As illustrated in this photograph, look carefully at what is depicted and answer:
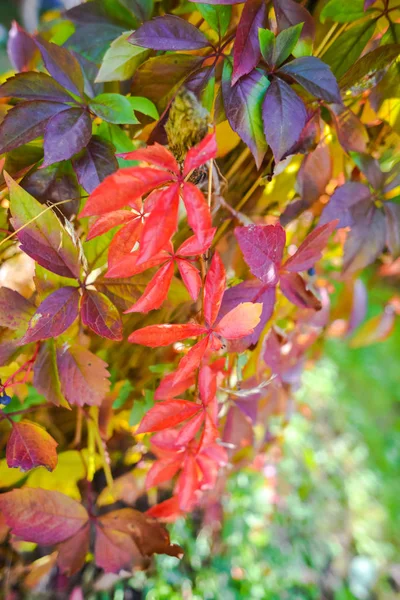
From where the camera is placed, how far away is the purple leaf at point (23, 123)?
400 millimetres

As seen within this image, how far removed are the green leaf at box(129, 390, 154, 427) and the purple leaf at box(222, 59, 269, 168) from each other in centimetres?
36

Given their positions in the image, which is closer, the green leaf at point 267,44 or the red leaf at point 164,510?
the green leaf at point 267,44

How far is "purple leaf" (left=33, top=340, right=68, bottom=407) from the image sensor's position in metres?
0.48

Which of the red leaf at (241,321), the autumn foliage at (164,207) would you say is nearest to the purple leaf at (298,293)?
the autumn foliage at (164,207)

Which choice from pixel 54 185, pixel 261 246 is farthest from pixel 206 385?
pixel 54 185

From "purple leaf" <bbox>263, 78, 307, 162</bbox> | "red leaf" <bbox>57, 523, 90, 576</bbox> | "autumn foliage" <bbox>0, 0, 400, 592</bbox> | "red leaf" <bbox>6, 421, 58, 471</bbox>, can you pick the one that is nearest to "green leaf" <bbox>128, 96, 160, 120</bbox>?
"autumn foliage" <bbox>0, 0, 400, 592</bbox>

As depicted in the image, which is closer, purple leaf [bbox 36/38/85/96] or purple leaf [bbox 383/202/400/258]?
purple leaf [bbox 36/38/85/96]

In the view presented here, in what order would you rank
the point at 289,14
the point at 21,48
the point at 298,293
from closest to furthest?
the point at 289,14 < the point at 298,293 < the point at 21,48

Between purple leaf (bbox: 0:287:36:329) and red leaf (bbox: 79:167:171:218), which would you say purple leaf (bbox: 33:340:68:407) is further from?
red leaf (bbox: 79:167:171:218)

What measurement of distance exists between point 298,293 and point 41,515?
1.32 ft

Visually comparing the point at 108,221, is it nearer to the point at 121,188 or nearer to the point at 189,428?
the point at 121,188

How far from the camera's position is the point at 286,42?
41cm

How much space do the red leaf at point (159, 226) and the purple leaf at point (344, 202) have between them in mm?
251

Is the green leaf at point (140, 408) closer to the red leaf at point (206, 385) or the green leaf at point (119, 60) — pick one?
the red leaf at point (206, 385)
